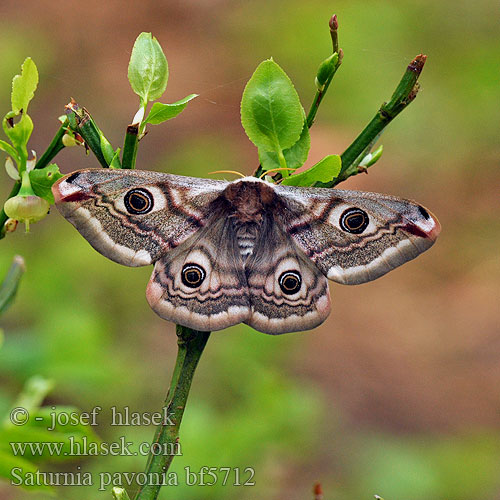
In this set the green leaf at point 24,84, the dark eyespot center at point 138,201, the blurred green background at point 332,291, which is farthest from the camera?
the blurred green background at point 332,291

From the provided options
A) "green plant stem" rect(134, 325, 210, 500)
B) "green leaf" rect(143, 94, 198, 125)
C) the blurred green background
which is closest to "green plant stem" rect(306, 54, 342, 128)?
"green leaf" rect(143, 94, 198, 125)

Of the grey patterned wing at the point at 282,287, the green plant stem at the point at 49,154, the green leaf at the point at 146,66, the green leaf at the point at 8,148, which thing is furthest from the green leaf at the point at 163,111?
the grey patterned wing at the point at 282,287

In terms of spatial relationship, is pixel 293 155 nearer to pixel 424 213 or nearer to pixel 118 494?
pixel 424 213

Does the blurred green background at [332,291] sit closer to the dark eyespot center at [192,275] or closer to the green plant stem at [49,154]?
the dark eyespot center at [192,275]

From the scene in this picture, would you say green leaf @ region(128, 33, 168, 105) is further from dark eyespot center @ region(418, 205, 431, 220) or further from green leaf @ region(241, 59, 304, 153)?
dark eyespot center @ region(418, 205, 431, 220)

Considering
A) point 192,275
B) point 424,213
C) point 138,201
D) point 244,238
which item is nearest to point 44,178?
point 138,201

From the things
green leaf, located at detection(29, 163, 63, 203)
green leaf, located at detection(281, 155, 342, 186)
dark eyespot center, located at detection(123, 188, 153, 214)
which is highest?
dark eyespot center, located at detection(123, 188, 153, 214)
